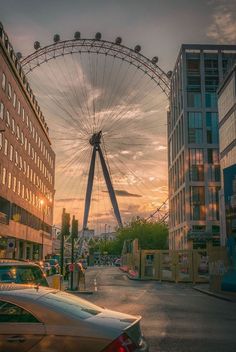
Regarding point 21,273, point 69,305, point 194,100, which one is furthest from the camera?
point 194,100

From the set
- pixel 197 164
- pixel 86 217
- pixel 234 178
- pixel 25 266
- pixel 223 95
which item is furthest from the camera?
pixel 197 164

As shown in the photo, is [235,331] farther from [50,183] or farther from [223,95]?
[50,183]

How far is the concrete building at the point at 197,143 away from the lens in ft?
229

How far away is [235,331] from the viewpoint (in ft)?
37.0

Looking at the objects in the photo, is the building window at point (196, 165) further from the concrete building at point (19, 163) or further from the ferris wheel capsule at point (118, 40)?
the concrete building at point (19, 163)

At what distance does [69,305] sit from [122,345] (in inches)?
40.4

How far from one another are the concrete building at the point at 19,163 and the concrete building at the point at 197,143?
2249cm

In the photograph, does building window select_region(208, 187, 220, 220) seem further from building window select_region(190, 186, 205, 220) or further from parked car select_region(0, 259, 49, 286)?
parked car select_region(0, 259, 49, 286)

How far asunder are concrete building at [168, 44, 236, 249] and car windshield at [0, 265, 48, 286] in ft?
191

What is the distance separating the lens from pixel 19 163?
2254 inches

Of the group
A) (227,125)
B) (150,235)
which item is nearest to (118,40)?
(227,125)

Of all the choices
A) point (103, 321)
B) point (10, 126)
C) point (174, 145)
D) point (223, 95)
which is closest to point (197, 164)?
point (174, 145)

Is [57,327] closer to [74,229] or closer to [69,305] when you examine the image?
[69,305]

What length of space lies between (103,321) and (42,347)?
751 millimetres
